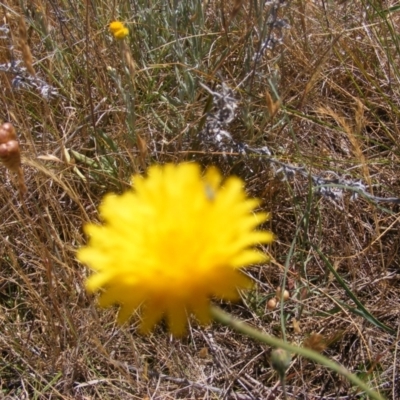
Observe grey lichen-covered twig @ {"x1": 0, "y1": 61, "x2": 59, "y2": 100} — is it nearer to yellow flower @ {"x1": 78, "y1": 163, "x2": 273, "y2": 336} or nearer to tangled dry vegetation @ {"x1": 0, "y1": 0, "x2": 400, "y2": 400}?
tangled dry vegetation @ {"x1": 0, "y1": 0, "x2": 400, "y2": 400}

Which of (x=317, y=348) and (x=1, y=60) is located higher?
(x=1, y=60)

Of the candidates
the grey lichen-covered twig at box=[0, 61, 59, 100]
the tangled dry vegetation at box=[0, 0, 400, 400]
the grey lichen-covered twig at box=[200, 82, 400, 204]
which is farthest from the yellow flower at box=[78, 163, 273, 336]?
the grey lichen-covered twig at box=[0, 61, 59, 100]

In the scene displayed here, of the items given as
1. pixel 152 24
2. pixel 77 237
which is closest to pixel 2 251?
pixel 77 237

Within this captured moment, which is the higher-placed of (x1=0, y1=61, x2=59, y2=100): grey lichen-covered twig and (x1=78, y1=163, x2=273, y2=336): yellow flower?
(x1=0, y1=61, x2=59, y2=100): grey lichen-covered twig

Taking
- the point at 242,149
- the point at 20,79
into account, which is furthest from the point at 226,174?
the point at 20,79

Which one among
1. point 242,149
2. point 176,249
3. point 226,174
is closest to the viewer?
point 176,249

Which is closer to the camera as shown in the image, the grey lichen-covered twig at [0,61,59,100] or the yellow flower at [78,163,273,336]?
the yellow flower at [78,163,273,336]

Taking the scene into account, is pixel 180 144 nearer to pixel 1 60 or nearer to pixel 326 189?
pixel 326 189

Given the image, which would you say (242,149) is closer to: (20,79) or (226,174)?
(226,174)
